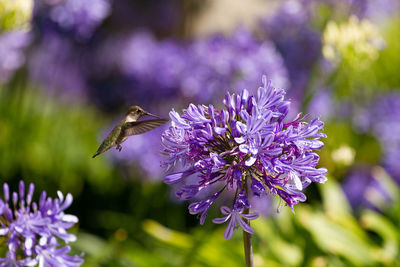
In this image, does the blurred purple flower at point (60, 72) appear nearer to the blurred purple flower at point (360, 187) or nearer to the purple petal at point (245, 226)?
the blurred purple flower at point (360, 187)

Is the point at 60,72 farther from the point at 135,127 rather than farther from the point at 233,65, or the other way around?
the point at 135,127

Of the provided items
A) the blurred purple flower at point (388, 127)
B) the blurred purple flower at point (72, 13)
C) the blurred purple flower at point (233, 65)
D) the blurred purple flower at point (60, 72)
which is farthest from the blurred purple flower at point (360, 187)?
the blurred purple flower at point (60, 72)

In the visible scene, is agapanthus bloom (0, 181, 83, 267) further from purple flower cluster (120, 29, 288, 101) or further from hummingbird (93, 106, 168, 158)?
purple flower cluster (120, 29, 288, 101)

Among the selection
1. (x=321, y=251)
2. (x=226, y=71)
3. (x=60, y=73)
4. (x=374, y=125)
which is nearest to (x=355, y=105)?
(x=374, y=125)

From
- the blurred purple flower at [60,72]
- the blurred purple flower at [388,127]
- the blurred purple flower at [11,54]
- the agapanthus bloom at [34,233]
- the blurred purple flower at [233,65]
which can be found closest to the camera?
the agapanthus bloom at [34,233]

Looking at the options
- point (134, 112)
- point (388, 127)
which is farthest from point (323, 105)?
point (134, 112)

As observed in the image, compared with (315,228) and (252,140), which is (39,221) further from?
(315,228)

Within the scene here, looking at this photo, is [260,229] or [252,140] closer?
[252,140]
